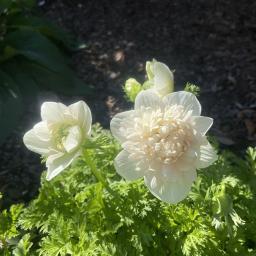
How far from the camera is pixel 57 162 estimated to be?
1.28m

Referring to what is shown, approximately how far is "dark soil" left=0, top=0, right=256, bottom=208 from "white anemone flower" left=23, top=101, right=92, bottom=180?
5.03 ft

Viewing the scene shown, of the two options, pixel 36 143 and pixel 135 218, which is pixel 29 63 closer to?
pixel 135 218

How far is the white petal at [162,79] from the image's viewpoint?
4.34ft

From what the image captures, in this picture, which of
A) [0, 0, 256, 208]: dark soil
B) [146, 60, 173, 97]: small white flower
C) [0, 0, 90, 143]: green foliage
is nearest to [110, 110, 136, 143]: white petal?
[146, 60, 173, 97]: small white flower

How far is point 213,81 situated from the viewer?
3230 millimetres

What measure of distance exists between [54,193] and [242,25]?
225 centimetres

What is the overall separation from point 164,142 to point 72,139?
8.9 inches

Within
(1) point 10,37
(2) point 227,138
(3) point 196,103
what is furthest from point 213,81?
(3) point 196,103

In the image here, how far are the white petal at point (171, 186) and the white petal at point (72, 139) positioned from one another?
0.19m

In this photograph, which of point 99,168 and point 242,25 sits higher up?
point 99,168

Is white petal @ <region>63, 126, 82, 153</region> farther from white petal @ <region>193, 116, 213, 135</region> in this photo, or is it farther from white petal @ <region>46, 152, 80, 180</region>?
white petal @ <region>193, 116, 213, 135</region>

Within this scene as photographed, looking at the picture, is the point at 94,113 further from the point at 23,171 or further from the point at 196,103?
the point at 196,103

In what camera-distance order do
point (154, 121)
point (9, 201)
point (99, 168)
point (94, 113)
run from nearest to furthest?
1. point (154, 121)
2. point (99, 168)
3. point (9, 201)
4. point (94, 113)

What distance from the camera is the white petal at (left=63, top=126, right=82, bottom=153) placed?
125 centimetres
